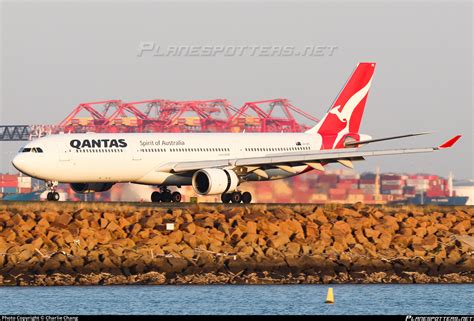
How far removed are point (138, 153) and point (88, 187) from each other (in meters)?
3.65

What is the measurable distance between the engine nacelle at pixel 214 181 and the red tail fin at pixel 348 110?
8685 mm

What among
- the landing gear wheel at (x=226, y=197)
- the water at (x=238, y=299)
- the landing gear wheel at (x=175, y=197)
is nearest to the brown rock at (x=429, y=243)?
the water at (x=238, y=299)

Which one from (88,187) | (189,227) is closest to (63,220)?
(189,227)

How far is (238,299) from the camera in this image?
38094 mm

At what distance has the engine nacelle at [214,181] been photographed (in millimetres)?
57328

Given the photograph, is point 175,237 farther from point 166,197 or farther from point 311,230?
point 166,197

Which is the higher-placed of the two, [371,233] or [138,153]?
[138,153]

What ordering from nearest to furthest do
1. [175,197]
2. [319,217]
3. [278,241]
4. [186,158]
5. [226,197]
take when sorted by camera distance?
[278,241] < [319,217] < [226,197] < [186,158] < [175,197]

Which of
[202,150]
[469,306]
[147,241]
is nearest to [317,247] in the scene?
[147,241]

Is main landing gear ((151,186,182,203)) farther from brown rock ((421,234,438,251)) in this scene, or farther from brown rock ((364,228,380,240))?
brown rock ((421,234,438,251))

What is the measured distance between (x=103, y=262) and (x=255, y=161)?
16765 millimetres

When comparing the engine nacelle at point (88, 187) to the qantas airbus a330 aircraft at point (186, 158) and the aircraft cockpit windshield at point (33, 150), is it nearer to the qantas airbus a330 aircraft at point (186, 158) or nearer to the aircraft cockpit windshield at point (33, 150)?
the qantas airbus a330 aircraft at point (186, 158)

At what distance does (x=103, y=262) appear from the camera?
43.7 metres

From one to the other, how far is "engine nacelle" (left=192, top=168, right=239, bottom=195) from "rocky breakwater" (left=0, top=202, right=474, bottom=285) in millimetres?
5658
